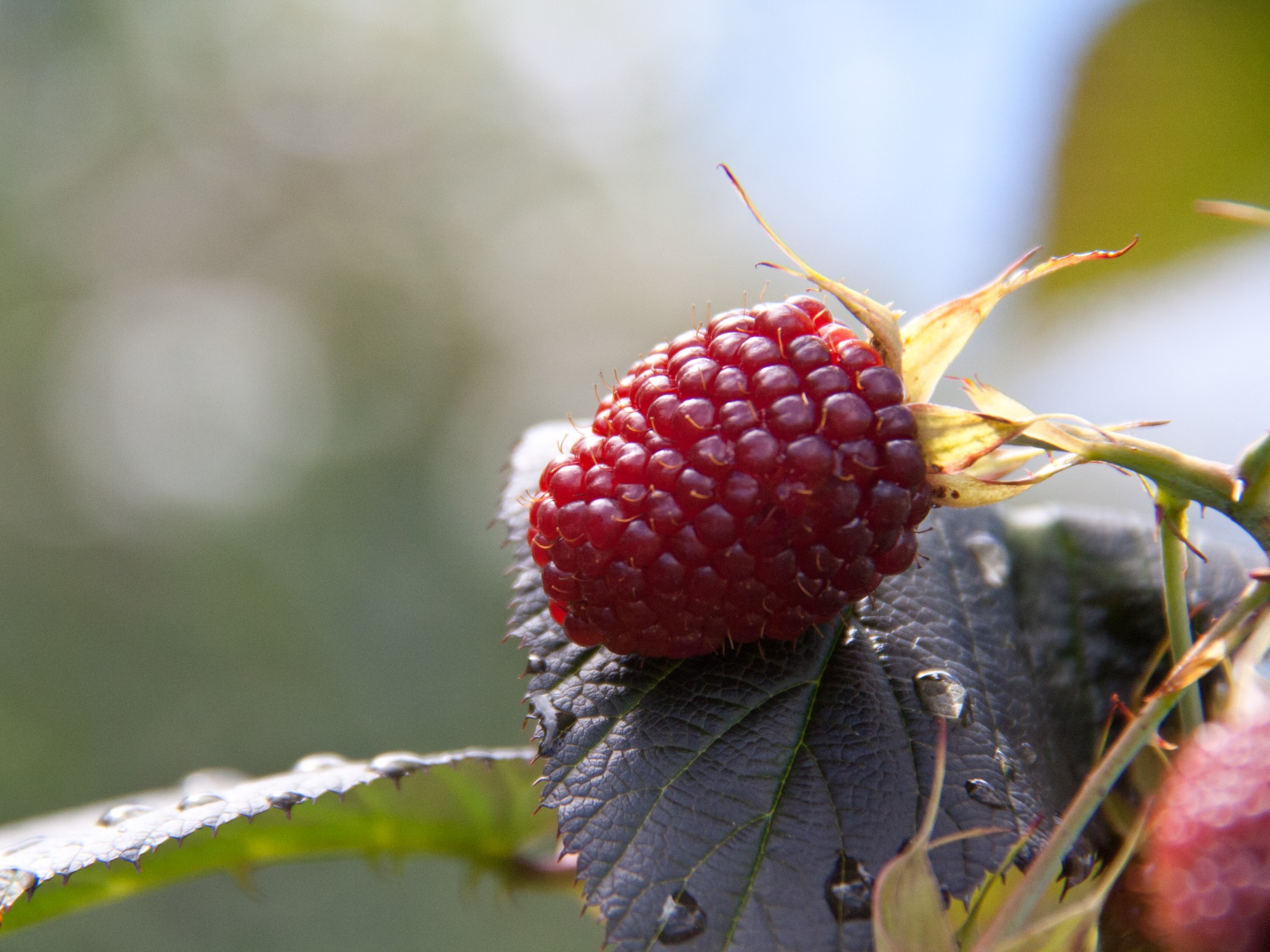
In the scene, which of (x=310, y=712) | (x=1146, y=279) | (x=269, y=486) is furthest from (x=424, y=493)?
(x=1146, y=279)

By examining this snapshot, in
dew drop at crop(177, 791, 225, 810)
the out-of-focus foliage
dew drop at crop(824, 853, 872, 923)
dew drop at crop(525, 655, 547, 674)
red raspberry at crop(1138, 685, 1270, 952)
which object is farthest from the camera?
the out-of-focus foliage

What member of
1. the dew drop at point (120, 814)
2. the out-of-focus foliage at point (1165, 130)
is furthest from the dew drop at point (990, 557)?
the out-of-focus foliage at point (1165, 130)

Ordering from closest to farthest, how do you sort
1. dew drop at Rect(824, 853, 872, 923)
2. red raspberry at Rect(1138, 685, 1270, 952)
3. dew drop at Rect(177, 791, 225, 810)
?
red raspberry at Rect(1138, 685, 1270, 952) < dew drop at Rect(824, 853, 872, 923) < dew drop at Rect(177, 791, 225, 810)

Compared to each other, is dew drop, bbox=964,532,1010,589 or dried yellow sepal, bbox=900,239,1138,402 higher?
dried yellow sepal, bbox=900,239,1138,402

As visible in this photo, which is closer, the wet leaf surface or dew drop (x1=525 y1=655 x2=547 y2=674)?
the wet leaf surface

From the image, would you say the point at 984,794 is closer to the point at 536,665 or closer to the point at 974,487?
the point at 974,487

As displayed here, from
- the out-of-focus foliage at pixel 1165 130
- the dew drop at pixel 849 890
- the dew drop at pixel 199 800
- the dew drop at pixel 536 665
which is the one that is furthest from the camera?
the out-of-focus foliage at pixel 1165 130

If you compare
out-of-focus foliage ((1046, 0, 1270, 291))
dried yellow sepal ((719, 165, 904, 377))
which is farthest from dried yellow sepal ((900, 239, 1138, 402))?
out-of-focus foliage ((1046, 0, 1270, 291))

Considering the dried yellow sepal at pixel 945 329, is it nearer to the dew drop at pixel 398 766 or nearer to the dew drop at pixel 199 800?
the dew drop at pixel 398 766

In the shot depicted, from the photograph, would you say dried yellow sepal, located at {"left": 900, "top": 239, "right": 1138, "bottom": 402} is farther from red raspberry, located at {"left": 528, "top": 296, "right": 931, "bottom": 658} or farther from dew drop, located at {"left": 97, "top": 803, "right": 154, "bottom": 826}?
dew drop, located at {"left": 97, "top": 803, "right": 154, "bottom": 826}
